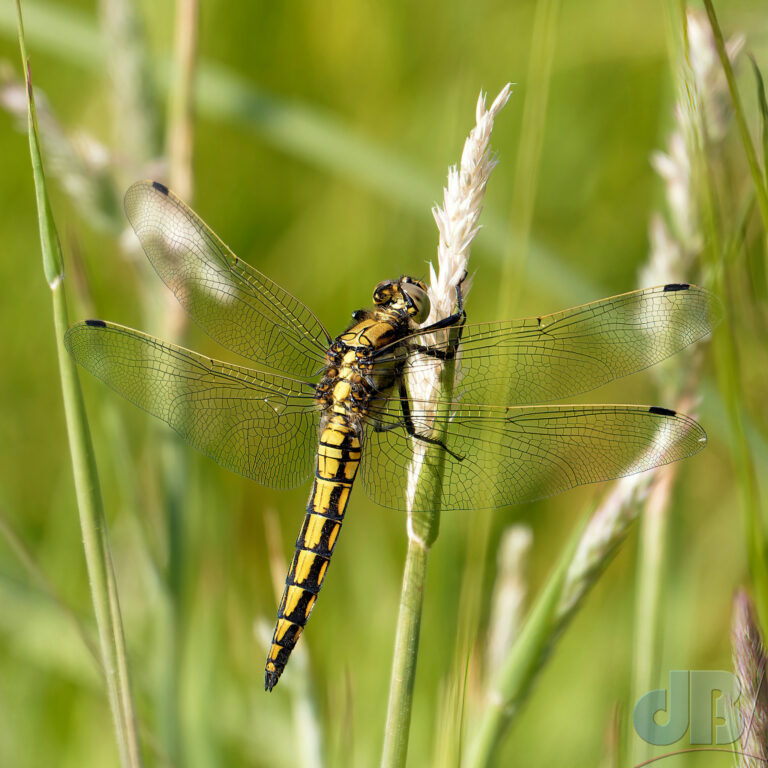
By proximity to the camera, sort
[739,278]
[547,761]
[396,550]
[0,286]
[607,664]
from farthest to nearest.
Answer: [0,286]
[396,550]
[607,664]
[547,761]
[739,278]

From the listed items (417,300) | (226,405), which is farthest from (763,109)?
(226,405)

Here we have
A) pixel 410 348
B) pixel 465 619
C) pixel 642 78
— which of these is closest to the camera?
pixel 465 619

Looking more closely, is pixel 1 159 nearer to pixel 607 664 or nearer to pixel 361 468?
pixel 361 468

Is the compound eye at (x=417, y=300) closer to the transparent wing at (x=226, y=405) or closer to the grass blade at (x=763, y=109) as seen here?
the transparent wing at (x=226, y=405)

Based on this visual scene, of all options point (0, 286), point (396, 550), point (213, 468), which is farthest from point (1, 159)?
point (396, 550)

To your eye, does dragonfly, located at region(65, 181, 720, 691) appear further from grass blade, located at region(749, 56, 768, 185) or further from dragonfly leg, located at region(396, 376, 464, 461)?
grass blade, located at region(749, 56, 768, 185)

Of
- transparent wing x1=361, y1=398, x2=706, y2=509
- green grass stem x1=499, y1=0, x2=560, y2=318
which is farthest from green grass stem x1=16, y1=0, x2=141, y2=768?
green grass stem x1=499, y1=0, x2=560, y2=318
